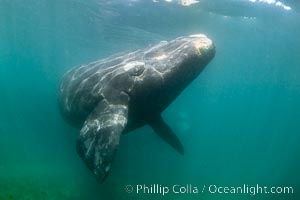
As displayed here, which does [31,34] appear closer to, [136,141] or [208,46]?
[136,141]

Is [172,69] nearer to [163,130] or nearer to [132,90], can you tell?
[132,90]

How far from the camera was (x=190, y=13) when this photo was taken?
27250 millimetres

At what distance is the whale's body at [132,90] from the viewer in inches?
279

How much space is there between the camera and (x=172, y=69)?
8422 mm

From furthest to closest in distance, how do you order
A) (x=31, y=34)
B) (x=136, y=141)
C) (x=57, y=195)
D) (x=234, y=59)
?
(x=31, y=34)
(x=234, y=59)
(x=136, y=141)
(x=57, y=195)

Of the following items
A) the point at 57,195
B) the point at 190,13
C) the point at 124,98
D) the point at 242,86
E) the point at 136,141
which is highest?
the point at 124,98

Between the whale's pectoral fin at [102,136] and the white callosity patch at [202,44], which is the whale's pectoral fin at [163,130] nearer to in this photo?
the whale's pectoral fin at [102,136]

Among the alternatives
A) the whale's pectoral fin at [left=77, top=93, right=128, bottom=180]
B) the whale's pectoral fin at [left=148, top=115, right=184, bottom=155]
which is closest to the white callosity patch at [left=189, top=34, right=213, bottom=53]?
the whale's pectoral fin at [left=77, top=93, right=128, bottom=180]

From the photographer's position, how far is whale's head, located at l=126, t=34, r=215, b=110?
8367 mm

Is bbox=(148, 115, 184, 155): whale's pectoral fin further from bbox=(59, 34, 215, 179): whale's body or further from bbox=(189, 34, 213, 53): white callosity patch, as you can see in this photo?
bbox=(189, 34, 213, 53): white callosity patch

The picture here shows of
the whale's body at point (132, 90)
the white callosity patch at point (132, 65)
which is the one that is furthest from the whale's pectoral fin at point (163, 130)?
the white callosity patch at point (132, 65)

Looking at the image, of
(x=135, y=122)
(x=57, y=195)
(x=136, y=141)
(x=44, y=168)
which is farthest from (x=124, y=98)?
(x=136, y=141)

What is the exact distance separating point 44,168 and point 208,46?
68.5 feet

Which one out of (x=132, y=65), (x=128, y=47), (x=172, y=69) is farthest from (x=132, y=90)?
(x=128, y=47)
